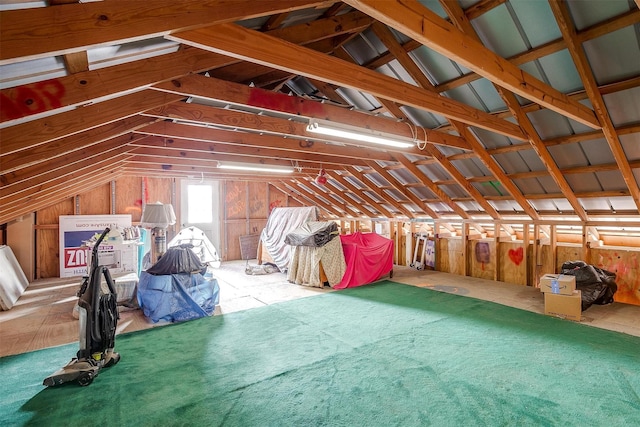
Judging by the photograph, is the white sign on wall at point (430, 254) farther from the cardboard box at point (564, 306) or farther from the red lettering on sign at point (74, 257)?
the red lettering on sign at point (74, 257)

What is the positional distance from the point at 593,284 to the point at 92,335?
242 inches

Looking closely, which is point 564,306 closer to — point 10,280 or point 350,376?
point 350,376

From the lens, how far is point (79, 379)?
2.68 metres

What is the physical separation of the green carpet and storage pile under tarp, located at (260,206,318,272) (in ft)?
9.66

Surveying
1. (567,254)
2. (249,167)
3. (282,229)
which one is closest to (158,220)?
(249,167)

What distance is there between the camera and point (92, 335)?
2811 mm

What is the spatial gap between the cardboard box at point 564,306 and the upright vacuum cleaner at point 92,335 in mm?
5213

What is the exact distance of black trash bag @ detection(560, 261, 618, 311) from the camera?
4.45m

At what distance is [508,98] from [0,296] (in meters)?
7.58

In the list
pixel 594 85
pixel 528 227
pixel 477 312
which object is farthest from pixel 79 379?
pixel 528 227

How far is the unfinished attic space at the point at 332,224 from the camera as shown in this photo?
1.89 meters

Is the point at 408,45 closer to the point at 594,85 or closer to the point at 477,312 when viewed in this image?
the point at 594,85

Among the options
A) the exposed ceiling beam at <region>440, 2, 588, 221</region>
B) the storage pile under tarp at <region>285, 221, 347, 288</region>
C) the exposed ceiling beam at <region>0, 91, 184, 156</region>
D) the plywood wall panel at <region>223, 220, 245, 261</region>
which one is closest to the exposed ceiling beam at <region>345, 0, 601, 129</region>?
the exposed ceiling beam at <region>440, 2, 588, 221</region>

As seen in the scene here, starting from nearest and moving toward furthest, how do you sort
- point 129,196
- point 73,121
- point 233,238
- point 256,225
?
point 73,121
point 129,196
point 233,238
point 256,225
